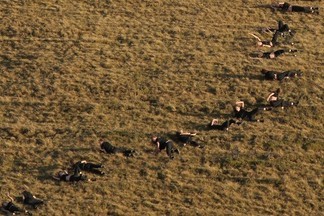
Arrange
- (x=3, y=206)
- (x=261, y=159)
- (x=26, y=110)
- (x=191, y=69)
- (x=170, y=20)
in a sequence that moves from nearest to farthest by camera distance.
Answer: (x=3, y=206)
(x=261, y=159)
(x=26, y=110)
(x=191, y=69)
(x=170, y=20)

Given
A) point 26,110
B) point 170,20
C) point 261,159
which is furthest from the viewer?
point 170,20

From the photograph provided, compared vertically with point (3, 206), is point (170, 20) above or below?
above

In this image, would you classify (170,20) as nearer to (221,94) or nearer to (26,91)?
(221,94)

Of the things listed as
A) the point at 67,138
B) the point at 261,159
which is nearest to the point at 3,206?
the point at 67,138

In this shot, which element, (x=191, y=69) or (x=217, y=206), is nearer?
(x=217, y=206)

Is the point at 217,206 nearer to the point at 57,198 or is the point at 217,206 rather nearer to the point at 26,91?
the point at 57,198

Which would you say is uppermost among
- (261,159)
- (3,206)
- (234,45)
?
(234,45)
